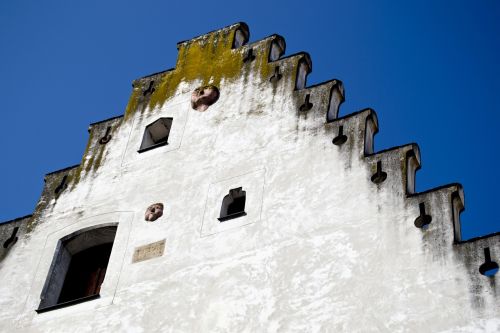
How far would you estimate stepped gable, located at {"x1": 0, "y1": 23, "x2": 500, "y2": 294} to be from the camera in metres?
16.9

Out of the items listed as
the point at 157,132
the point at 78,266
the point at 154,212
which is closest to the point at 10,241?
the point at 78,266

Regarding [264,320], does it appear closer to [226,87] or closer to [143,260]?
[143,260]

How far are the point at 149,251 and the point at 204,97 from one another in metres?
3.97

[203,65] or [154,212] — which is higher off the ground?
[203,65]

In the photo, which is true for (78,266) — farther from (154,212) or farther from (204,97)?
(204,97)

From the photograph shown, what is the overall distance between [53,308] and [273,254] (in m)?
3.97

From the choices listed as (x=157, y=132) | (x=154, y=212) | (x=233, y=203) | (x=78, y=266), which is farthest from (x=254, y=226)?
(x=157, y=132)

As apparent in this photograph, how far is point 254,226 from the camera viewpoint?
18.7 m

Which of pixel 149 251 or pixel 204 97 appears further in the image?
pixel 204 97

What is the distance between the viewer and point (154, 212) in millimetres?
20266

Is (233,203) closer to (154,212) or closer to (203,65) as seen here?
(154,212)

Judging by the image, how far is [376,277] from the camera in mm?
16672

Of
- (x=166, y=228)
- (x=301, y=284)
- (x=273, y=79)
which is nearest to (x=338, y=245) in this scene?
(x=301, y=284)

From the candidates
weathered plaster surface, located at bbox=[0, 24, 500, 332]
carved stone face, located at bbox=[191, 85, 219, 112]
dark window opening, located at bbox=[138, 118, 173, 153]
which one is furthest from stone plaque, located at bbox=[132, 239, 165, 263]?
carved stone face, located at bbox=[191, 85, 219, 112]
